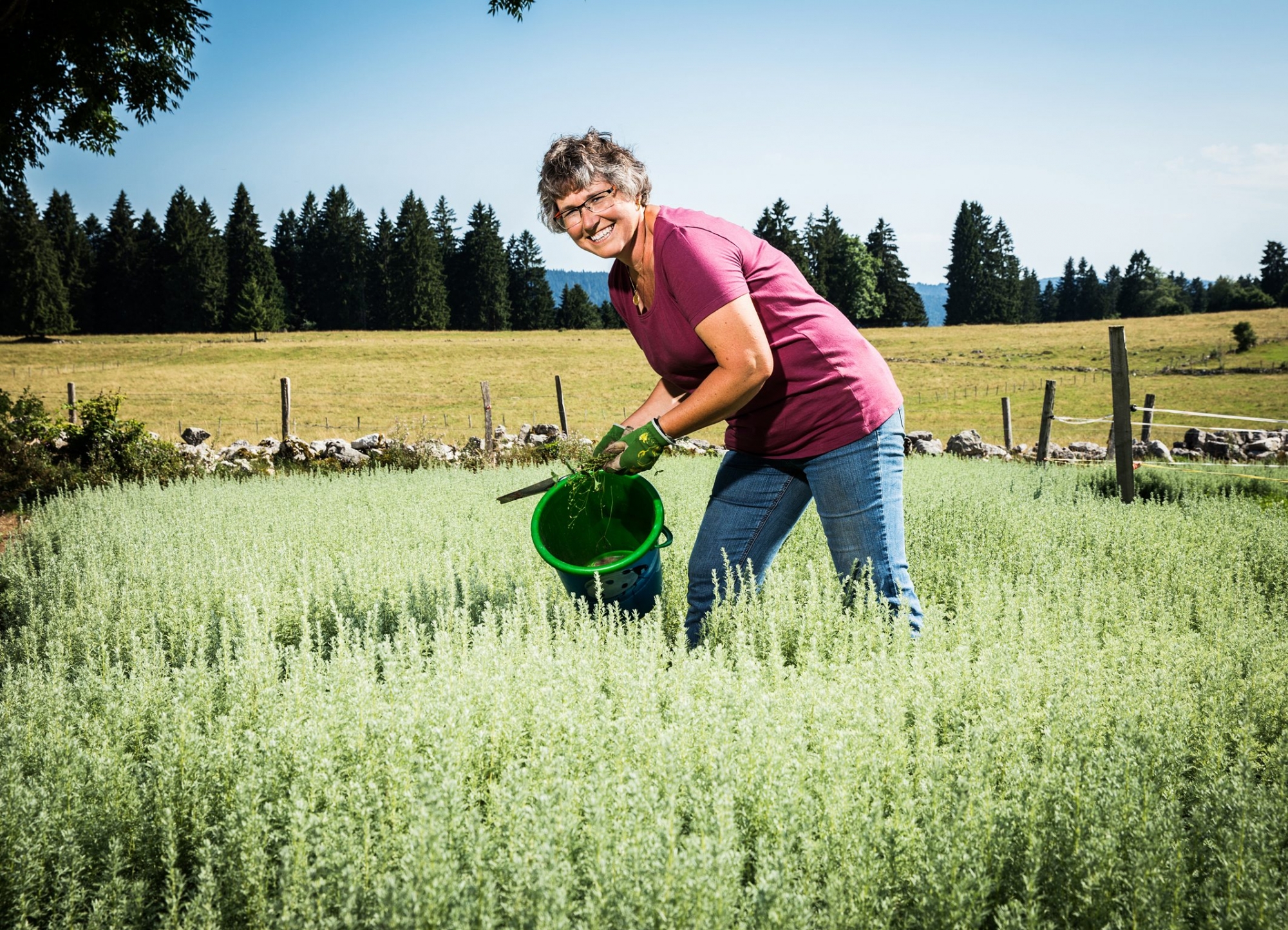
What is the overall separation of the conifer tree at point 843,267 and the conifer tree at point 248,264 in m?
44.5

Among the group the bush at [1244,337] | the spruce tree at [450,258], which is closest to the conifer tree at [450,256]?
the spruce tree at [450,258]

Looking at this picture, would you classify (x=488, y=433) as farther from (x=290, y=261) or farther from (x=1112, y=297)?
(x=1112, y=297)

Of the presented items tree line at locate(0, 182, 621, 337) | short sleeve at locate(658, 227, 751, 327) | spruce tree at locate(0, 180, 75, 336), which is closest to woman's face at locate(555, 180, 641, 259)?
short sleeve at locate(658, 227, 751, 327)

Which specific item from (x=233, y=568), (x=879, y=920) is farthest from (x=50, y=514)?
(x=879, y=920)

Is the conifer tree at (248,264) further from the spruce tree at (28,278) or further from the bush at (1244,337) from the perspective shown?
the bush at (1244,337)

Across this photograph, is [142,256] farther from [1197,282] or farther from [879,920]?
[1197,282]

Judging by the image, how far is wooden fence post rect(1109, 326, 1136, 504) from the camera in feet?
21.6

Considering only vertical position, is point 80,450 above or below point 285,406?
below

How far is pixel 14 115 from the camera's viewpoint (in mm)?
9828

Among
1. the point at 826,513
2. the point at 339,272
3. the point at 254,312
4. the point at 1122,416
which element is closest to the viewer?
the point at 826,513

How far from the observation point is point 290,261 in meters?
68.6

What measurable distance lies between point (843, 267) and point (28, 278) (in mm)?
61101

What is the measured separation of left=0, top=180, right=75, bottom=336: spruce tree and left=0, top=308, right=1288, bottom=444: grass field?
11.4 feet

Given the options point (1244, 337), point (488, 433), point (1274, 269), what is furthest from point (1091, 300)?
point (488, 433)
